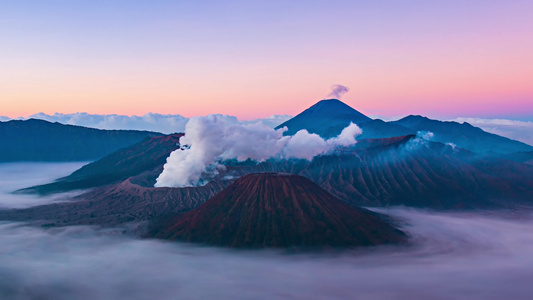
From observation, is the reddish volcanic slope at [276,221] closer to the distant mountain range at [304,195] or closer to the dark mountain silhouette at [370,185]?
the distant mountain range at [304,195]

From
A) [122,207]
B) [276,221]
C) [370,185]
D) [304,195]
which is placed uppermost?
[370,185]

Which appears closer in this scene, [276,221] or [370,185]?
[276,221]

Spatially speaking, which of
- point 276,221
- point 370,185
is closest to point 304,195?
point 276,221

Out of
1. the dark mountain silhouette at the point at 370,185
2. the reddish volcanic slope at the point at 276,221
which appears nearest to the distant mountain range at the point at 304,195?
the reddish volcanic slope at the point at 276,221

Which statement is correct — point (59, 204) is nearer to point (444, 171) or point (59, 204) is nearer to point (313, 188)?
point (313, 188)

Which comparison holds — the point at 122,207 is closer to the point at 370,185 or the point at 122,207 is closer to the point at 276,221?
the point at 276,221

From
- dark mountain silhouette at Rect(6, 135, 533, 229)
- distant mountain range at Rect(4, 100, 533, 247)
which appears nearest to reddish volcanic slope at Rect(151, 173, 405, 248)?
distant mountain range at Rect(4, 100, 533, 247)

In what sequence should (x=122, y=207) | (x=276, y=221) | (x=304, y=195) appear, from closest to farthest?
(x=276, y=221) < (x=304, y=195) < (x=122, y=207)

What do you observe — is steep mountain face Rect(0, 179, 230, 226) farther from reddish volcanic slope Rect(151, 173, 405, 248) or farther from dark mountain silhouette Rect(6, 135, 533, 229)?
reddish volcanic slope Rect(151, 173, 405, 248)

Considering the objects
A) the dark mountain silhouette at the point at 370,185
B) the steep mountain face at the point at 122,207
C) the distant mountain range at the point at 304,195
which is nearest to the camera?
the distant mountain range at the point at 304,195

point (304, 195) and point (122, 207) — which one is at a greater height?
point (304, 195)
